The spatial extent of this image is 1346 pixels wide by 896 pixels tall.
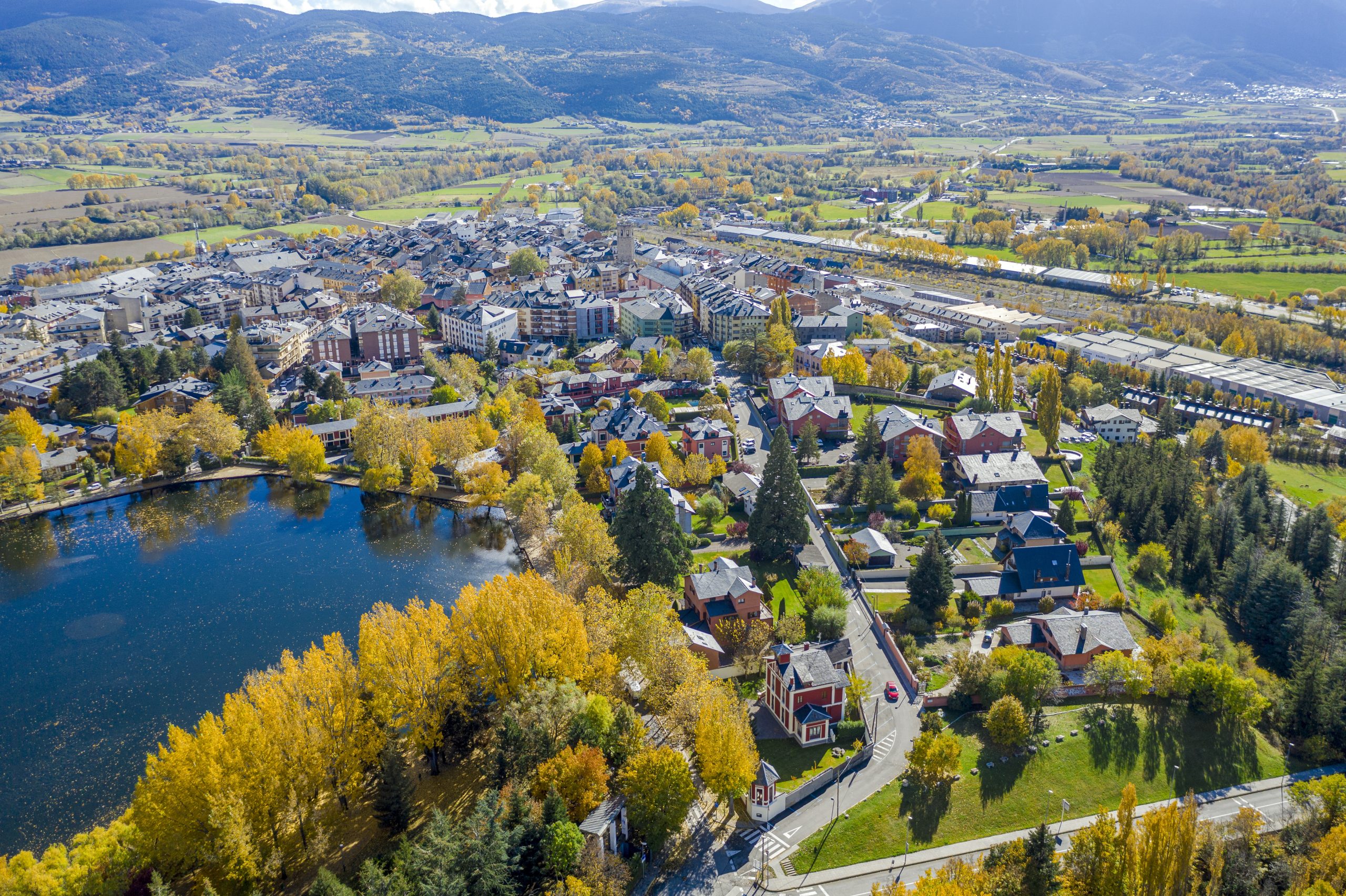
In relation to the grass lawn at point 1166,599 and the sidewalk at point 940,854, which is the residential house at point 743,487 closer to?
the grass lawn at point 1166,599

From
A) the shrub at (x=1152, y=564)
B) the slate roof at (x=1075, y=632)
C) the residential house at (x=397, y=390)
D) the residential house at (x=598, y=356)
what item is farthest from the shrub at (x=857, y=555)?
the residential house at (x=397, y=390)

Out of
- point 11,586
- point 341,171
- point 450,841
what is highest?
point 341,171

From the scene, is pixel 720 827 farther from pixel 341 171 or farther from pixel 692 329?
pixel 341 171

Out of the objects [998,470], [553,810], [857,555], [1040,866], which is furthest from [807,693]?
[998,470]

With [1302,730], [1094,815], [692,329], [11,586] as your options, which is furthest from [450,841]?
[692,329]

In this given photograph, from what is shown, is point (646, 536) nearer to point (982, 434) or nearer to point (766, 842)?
point (766, 842)

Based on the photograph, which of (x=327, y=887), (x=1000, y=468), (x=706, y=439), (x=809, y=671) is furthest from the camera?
(x=706, y=439)

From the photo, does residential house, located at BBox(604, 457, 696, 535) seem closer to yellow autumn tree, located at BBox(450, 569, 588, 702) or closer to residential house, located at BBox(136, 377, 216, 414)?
yellow autumn tree, located at BBox(450, 569, 588, 702)

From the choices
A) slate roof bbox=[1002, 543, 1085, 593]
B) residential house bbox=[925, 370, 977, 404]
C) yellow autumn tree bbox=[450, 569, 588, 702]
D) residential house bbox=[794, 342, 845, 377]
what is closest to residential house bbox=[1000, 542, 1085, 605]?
slate roof bbox=[1002, 543, 1085, 593]
